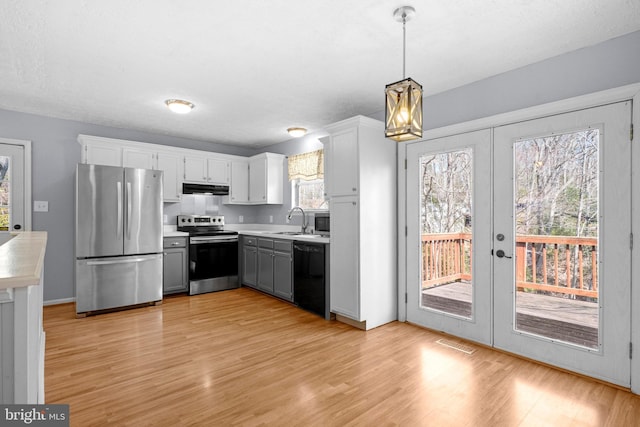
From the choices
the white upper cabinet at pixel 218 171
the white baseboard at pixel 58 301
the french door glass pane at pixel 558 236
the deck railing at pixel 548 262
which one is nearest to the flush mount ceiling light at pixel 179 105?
the white upper cabinet at pixel 218 171

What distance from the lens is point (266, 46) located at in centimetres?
257

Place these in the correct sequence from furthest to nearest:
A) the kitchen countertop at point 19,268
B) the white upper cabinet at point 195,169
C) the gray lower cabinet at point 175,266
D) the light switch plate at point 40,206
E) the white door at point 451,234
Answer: the white upper cabinet at point 195,169, the gray lower cabinet at point 175,266, the light switch plate at point 40,206, the white door at point 451,234, the kitchen countertop at point 19,268

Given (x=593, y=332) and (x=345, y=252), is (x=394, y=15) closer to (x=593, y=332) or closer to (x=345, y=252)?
(x=345, y=252)

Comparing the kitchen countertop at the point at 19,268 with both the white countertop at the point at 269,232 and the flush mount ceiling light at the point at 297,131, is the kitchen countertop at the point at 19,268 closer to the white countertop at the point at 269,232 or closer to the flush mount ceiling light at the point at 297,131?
the white countertop at the point at 269,232

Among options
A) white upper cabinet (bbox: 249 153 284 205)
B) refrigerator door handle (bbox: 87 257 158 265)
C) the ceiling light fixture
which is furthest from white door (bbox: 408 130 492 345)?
refrigerator door handle (bbox: 87 257 158 265)

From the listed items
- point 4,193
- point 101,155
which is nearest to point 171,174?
point 101,155

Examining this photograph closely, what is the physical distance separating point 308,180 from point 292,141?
0.80 metres

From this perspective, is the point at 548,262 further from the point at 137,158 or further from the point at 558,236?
the point at 137,158

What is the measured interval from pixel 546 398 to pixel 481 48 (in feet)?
8.22

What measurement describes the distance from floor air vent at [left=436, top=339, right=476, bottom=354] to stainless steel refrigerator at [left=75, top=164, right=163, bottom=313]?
137 inches

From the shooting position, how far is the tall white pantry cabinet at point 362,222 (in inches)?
138

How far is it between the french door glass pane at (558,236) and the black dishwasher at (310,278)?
1929 millimetres

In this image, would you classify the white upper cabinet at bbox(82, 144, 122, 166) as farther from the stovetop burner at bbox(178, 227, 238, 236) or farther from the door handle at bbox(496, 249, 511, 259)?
the door handle at bbox(496, 249, 511, 259)

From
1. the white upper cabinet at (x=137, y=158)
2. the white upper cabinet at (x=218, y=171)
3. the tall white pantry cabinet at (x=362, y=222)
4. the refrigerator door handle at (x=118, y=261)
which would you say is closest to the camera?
the tall white pantry cabinet at (x=362, y=222)
